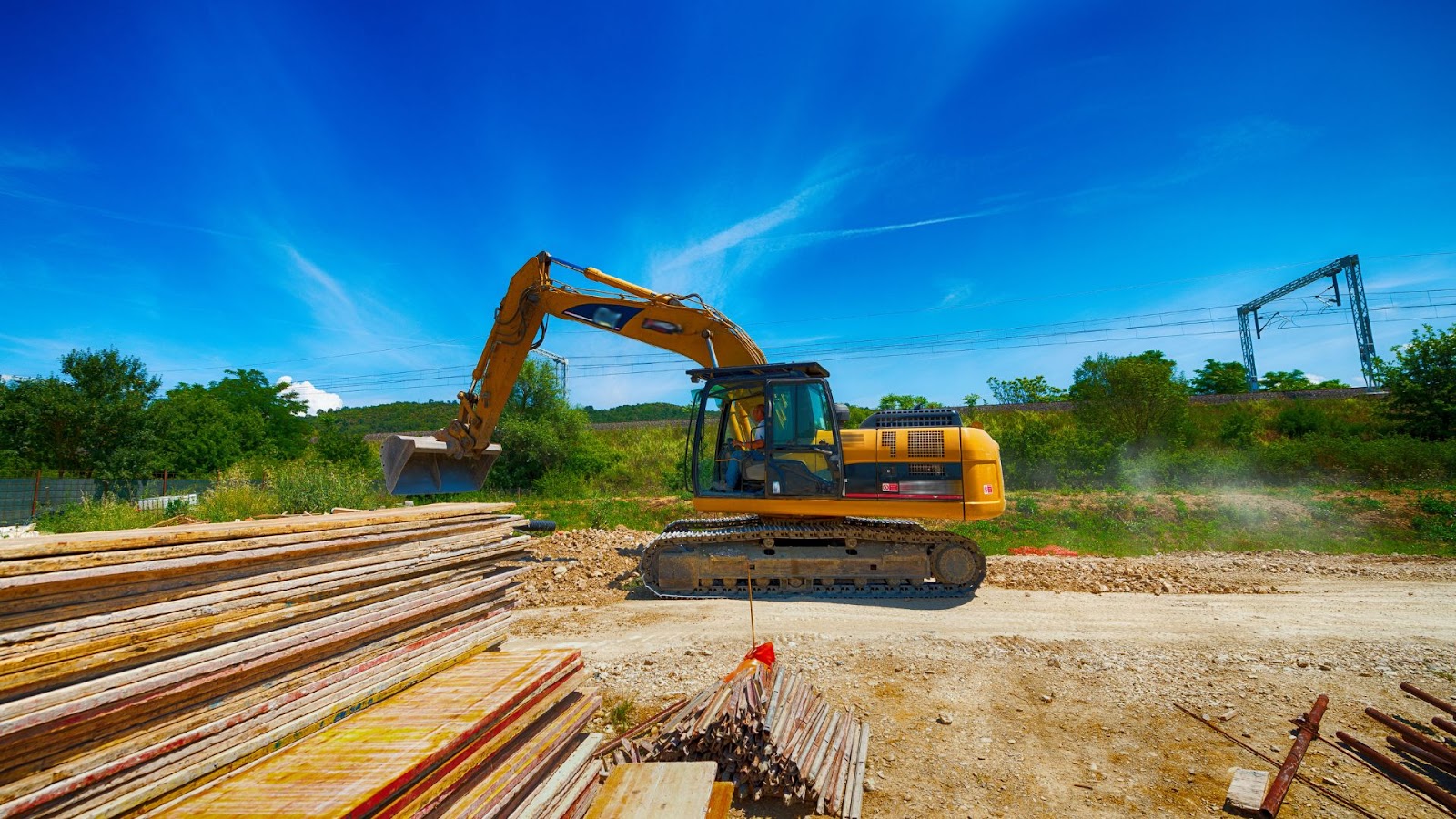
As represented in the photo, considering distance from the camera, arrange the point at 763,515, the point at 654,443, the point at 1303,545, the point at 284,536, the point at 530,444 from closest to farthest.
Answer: the point at 284,536 → the point at 763,515 → the point at 1303,545 → the point at 530,444 → the point at 654,443

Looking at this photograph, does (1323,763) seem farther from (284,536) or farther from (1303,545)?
(1303,545)

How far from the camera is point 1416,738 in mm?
4051

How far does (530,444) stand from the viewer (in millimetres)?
23719

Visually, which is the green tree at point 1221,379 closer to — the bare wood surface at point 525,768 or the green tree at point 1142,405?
the green tree at point 1142,405

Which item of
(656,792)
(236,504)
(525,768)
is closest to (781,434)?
(656,792)

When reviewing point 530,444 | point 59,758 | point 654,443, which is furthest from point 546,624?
point 654,443

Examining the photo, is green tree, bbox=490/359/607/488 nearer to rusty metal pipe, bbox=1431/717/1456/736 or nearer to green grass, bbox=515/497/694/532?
green grass, bbox=515/497/694/532

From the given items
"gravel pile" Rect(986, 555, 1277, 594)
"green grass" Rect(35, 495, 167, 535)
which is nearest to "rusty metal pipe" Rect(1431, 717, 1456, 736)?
"gravel pile" Rect(986, 555, 1277, 594)

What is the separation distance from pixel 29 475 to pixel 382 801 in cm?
2655

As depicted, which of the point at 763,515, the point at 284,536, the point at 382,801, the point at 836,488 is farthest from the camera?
the point at 763,515

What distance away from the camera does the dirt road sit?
3.94m

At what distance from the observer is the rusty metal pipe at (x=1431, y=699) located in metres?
4.27

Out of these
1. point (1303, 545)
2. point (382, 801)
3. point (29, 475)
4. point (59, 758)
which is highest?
point (29, 475)

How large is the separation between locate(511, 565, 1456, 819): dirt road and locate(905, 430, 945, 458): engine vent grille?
1929 mm
